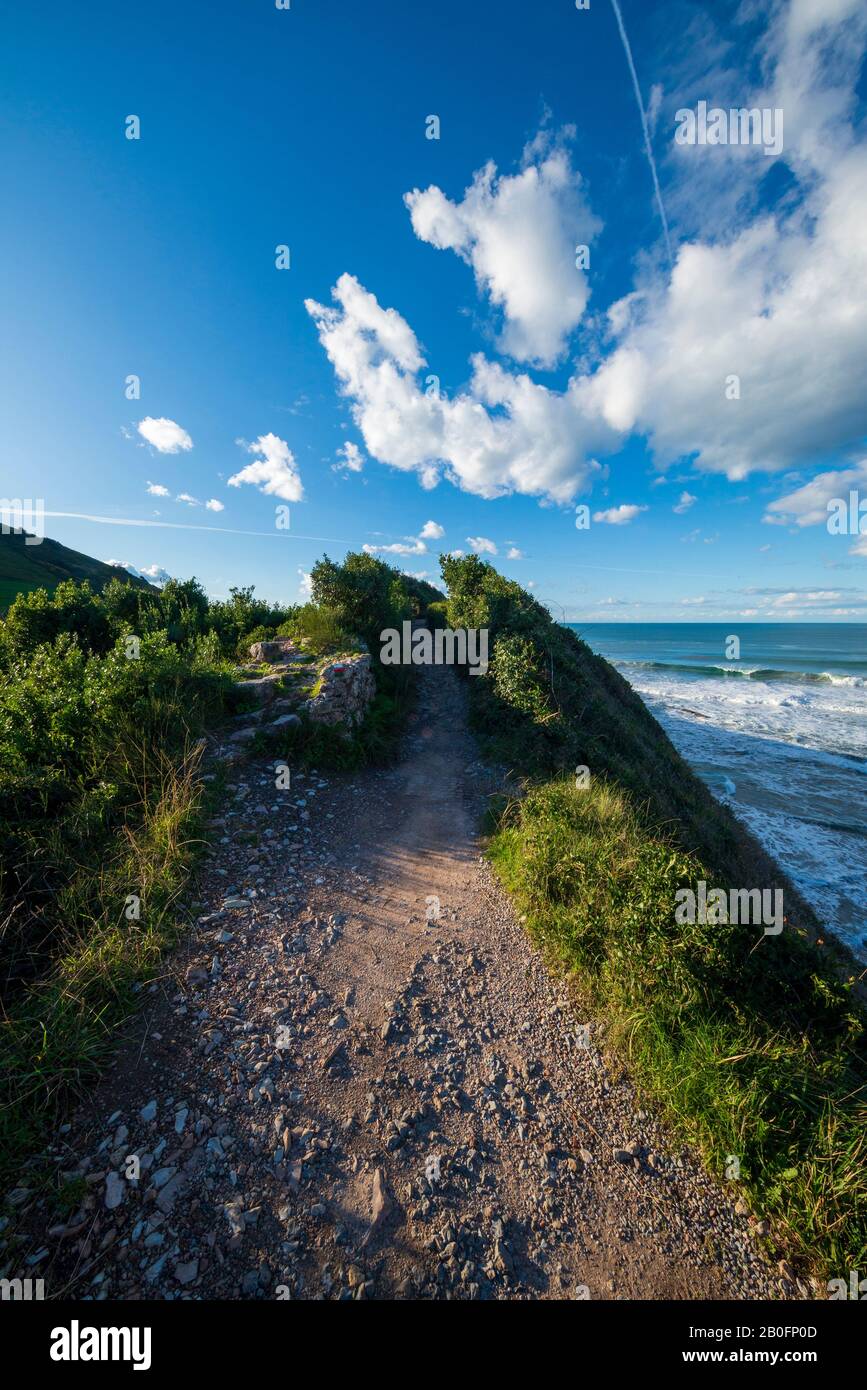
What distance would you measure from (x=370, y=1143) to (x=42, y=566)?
77570 millimetres

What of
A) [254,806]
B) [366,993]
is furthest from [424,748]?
[366,993]

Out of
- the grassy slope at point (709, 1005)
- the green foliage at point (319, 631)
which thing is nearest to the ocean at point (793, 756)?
the grassy slope at point (709, 1005)

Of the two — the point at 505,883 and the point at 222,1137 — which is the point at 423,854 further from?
the point at 222,1137

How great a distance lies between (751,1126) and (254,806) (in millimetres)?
6407

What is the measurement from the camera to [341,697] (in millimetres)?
8875

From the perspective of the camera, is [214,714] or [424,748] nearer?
[214,714]

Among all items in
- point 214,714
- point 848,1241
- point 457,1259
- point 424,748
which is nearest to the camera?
point 457,1259

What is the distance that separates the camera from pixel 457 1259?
2.63m

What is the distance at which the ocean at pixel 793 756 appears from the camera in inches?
457

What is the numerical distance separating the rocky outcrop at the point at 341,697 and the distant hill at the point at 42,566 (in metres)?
46.9

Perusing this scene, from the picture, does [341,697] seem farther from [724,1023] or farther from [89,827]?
[724,1023]

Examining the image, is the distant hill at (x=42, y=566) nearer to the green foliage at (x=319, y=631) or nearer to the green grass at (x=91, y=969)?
the green foliage at (x=319, y=631)

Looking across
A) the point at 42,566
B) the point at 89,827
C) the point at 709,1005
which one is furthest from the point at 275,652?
the point at 42,566

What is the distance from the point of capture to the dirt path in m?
2.55
